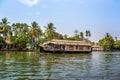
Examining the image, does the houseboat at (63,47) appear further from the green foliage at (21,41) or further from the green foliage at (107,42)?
the green foliage at (107,42)

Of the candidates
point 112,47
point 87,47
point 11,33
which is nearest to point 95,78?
point 87,47

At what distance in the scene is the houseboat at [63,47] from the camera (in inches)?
2618

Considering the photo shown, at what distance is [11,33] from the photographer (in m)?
97.1

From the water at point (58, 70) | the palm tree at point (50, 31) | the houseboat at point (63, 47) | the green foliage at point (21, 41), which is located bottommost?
the water at point (58, 70)

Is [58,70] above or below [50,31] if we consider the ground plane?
below

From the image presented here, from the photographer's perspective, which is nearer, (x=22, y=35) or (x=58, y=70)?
(x=58, y=70)

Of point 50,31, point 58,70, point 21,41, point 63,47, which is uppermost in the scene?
point 50,31

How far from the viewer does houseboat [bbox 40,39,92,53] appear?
66.5m

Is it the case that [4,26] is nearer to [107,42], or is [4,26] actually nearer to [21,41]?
[21,41]

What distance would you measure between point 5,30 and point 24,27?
466 inches

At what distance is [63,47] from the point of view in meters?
70.8

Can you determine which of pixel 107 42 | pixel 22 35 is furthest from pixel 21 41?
pixel 107 42

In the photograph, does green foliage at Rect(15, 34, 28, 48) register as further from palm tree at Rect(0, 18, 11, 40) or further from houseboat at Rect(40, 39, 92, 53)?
houseboat at Rect(40, 39, 92, 53)

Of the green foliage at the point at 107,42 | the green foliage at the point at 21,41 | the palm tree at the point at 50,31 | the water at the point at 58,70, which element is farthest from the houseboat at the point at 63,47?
the green foliage at the point at 107,42
